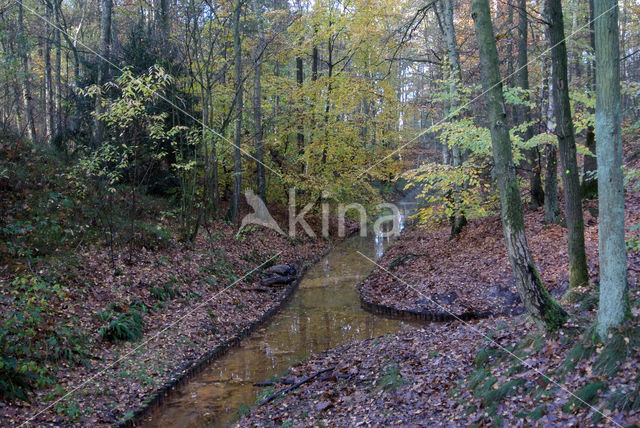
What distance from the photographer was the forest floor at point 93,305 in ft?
21.0

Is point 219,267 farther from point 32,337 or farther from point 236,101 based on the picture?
point 236,101

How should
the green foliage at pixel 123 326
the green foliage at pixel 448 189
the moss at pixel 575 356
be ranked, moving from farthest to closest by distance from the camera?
the green foliage at pixel 448 189 < the green foliage at pixel 123 326 < the moss at pixel 575 356

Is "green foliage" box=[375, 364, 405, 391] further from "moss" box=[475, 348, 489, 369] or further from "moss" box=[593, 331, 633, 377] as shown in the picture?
"moss" box=[593, 331, 633, 377]

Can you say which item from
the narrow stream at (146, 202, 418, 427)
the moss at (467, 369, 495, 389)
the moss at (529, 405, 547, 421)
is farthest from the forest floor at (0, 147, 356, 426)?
the moss at (529, 405, 547, 421)

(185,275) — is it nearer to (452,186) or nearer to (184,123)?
(184,123)

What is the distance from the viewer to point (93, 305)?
8641 mm

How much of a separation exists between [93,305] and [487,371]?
7.06 meters

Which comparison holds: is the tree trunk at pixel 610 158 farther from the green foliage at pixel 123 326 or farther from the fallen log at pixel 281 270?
the fallen log at pixel 281 270

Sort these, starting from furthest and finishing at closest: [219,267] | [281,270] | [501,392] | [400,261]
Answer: [281,270] → [400,261] → [219,267] → [501,392]

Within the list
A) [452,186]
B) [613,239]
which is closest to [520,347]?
[613,239]

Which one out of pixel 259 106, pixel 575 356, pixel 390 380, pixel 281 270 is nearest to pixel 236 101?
pixel 259 106

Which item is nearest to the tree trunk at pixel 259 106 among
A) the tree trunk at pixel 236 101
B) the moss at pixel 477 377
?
the tree trunk at pixel 236 101

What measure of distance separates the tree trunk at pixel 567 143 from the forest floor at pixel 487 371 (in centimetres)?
52

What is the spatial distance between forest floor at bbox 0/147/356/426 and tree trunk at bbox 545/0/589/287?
6.86m
